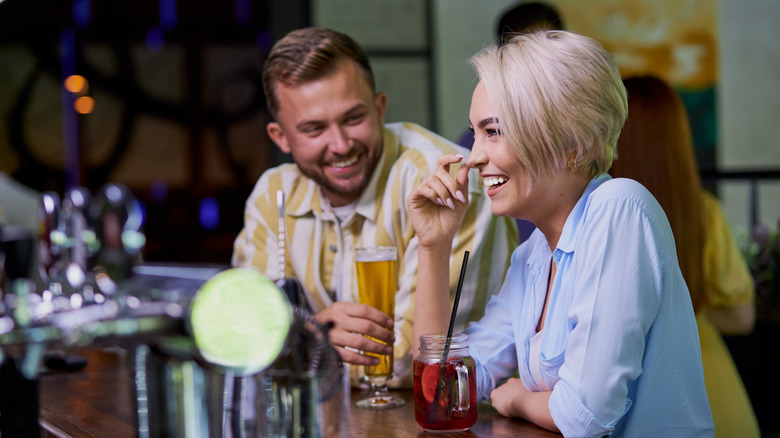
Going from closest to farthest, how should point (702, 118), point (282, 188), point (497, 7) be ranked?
1. point (282, 188)
2. point (497, 7)
3. point (702, 118)

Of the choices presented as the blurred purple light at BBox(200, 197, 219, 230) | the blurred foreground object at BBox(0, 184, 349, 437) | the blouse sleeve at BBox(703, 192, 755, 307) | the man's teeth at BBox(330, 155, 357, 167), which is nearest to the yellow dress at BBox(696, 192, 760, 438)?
the blouse sleeve at BBox(703, 192, 755, 307)

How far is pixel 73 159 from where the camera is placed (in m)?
5.05

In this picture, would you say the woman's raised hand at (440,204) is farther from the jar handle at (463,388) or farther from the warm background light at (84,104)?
the warm background light at (84,104)

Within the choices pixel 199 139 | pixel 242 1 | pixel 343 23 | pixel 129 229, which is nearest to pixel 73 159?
pixel 199 139

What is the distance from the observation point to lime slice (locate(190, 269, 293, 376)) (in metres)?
0.75

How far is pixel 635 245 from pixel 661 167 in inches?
41.9

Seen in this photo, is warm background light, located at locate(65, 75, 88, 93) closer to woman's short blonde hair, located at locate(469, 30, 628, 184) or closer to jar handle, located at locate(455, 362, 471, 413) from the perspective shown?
woman's short blonde hair, located at locate(469, 30, 628, 184)

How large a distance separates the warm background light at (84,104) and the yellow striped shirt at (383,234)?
3215 millimetres

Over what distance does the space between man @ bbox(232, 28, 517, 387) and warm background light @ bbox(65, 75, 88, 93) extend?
3.33m

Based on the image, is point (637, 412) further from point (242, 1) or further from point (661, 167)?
point (242, 1)

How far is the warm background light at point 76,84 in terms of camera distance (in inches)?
199

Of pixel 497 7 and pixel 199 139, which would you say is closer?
pixel 199 139

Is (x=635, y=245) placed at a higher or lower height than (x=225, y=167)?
higher

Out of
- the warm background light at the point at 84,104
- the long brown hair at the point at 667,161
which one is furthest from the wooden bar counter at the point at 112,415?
the warm background light at the point at 84,104
